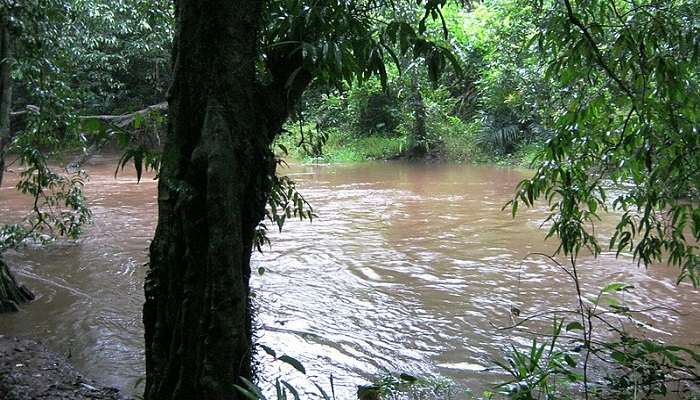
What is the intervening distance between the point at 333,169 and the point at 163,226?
48.8 feet

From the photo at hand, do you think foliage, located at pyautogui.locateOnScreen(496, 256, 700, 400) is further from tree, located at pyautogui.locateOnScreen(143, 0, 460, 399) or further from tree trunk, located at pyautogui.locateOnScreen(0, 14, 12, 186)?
tree trunk, located at pyautogui.locateOnScreen(0, 14, 12, 186)

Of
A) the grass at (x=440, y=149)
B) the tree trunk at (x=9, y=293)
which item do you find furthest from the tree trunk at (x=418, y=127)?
the tree trunk at (x=9, y=293)

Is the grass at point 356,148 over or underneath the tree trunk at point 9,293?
over

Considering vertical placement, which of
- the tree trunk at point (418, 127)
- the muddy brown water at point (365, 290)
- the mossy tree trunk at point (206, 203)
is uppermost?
the tree trunk at point (418, 127)

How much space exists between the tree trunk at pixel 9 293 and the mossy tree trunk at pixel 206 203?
350 centimetres

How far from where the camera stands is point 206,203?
2.28 m

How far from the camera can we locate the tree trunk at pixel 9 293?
17.2ft

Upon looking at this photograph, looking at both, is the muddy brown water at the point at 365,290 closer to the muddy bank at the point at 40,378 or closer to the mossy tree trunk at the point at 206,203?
the muddy bank at the point at 40,378

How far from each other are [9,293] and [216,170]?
4184 millimetres

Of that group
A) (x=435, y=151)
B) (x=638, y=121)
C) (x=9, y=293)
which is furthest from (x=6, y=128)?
(x=435, y=151)

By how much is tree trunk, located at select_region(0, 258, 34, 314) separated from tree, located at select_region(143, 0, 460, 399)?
3464 mm

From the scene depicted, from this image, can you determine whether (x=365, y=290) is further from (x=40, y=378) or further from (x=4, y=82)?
(x=4, y=82)

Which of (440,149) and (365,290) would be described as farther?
(440,149)

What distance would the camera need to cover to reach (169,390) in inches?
95.1
